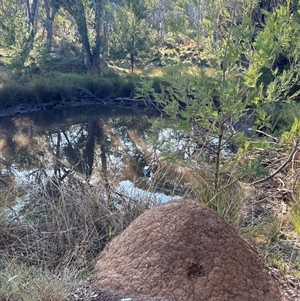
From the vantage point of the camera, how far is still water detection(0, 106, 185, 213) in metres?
7.32

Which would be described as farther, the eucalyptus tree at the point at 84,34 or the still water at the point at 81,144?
the eucalyptus tree at the point at 84,34

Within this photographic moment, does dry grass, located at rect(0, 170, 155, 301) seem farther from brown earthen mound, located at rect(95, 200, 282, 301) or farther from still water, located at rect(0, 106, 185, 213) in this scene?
still water, located at rect(0, 106, 185, 213)

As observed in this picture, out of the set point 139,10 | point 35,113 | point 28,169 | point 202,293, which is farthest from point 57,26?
point 202,293

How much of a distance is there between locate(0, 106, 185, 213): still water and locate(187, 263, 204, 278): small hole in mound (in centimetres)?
201

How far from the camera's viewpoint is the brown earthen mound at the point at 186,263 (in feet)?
8.04

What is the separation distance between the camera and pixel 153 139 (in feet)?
11.6

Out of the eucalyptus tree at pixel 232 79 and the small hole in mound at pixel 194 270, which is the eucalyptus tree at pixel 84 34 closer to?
the eucalyptus tree at pixel 232 79

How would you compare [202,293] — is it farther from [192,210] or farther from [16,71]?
[16,71]

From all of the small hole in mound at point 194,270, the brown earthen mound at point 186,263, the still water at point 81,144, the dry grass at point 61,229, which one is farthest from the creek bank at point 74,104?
the small hole in mound at point 194,270

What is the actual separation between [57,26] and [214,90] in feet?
87.8

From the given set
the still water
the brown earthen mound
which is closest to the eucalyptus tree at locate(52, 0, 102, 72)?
the still water

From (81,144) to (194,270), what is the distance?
8177 millimetres

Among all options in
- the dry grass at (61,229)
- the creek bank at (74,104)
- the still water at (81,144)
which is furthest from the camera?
the creek bank at (74,104)

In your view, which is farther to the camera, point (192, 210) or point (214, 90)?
point (214, 90)
